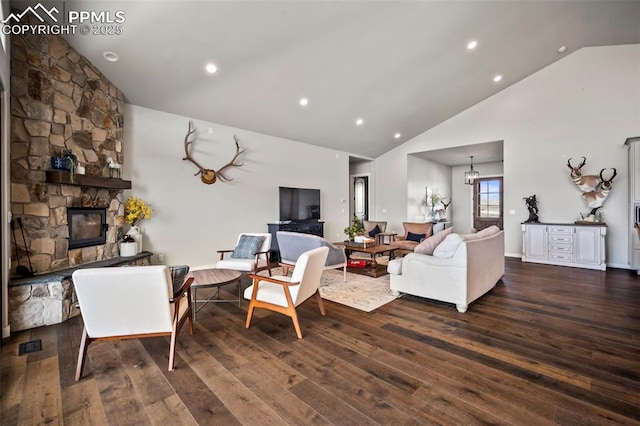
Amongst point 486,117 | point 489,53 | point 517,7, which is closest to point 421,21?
point 517,7

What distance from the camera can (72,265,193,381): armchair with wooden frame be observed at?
2014 mm

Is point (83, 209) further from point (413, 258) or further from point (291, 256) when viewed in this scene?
point (413, 258)

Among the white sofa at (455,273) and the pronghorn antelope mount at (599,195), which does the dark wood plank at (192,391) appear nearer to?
the white sofa at (455,273)

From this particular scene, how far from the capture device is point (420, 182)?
9.30 meters

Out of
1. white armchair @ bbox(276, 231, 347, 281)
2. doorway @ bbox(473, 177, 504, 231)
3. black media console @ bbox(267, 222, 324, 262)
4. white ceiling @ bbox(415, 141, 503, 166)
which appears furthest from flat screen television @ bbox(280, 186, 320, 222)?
doorway @ bbox(473, 177, 504, 231)

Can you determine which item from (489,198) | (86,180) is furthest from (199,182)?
(489,198)

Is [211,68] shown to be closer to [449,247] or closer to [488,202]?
[449,247]

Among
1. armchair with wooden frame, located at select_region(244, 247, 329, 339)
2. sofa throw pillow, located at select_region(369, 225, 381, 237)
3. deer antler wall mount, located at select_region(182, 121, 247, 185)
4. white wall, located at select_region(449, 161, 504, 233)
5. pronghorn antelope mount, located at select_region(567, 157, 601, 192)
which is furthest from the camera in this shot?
white wall, located at select_region(449, 161, 504, 233)

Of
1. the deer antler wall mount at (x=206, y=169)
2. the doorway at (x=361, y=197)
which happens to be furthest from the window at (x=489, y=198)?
the deer antler wall mount at (x=206, y=169)

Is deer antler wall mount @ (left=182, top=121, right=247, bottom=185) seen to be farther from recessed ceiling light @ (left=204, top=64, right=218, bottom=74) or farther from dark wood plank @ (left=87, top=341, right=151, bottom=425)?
dark wood plank @ (left=87, top=341, right=151, bottom=425)

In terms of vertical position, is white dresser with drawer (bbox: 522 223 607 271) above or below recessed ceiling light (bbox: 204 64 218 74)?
below

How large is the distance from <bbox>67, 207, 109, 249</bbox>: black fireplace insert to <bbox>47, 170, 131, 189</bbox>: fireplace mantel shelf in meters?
0.37

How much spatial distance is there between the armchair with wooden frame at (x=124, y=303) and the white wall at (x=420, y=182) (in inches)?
303

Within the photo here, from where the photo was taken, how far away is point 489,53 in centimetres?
542
